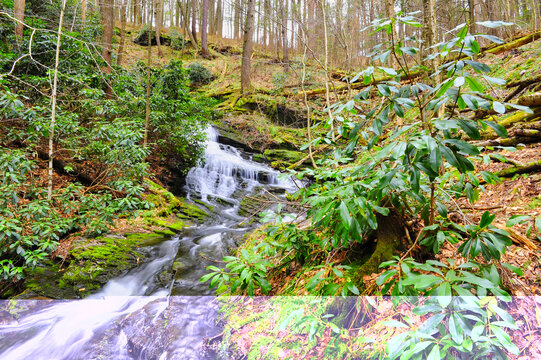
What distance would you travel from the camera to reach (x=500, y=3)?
10984mm

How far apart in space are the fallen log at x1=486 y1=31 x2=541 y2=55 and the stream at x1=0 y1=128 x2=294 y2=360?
11.3 meters

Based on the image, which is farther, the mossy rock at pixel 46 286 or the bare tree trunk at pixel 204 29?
the bare tree trunk at pixel 204 29

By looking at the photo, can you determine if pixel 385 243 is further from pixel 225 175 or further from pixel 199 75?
pixel 199 75

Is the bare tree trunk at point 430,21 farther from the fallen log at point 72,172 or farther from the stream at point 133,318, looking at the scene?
the fallen log at point 72,172

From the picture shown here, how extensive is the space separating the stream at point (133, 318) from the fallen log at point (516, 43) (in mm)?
11252

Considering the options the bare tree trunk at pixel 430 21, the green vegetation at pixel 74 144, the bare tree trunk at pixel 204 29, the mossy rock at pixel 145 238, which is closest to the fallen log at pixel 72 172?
the green vegetation at pixel 74 144

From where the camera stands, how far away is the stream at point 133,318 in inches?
118

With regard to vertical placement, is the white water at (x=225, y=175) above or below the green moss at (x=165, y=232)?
above

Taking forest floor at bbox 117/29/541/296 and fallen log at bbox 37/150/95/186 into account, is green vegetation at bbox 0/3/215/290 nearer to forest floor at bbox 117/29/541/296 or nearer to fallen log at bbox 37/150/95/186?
fallen log at bbox 37/150/95/186

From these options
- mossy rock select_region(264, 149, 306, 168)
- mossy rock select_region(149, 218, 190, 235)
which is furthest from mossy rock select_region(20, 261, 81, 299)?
mossy rock select_region(264, 149, 306, 168)

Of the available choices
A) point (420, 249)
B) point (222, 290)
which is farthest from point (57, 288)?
point (420, 249)

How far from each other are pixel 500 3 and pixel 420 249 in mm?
14696

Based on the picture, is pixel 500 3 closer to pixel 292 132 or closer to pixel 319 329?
pixel 292 132

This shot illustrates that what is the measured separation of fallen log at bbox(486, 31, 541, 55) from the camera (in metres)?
8.56
